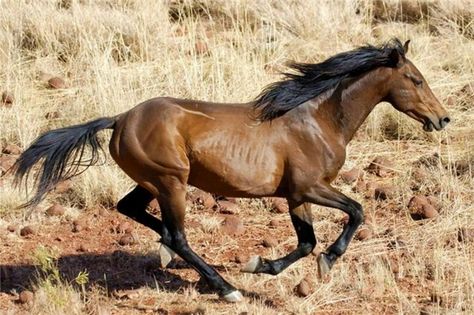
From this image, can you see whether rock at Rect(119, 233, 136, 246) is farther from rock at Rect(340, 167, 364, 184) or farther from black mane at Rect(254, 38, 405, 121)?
rock at Rect(340, 167, 364, 184)

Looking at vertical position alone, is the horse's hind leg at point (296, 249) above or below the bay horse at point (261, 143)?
below

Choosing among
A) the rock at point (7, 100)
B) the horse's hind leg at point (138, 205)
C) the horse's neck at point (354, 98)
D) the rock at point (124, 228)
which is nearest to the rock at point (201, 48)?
the rock at point (7, 100)

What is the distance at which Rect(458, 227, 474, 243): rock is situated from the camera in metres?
6.91

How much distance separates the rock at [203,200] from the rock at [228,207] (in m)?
0.06

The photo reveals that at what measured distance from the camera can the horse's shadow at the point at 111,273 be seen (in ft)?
21.0

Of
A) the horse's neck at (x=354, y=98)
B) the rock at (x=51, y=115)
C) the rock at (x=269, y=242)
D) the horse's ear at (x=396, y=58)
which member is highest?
the horse's ear at (x=396, y=58)

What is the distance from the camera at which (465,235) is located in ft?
22.8

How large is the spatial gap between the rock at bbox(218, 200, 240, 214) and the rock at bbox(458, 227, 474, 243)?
174 cm

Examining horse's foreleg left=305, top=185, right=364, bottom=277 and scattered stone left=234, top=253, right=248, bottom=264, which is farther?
scattered stone left=234, top=253, right=248, bottom=264

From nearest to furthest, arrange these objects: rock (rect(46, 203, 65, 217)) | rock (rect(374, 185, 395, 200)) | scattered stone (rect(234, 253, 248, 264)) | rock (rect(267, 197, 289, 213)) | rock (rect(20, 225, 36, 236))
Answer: scattered stone (rect(234, 253, 248, 264)) < rock (rect(20, 225, 36, 236)) < rock (rect(46, 203, 65, 217)) < rock (rect(267, 197, 289, 213)) < rock (rect(374, 185, 395, 200))

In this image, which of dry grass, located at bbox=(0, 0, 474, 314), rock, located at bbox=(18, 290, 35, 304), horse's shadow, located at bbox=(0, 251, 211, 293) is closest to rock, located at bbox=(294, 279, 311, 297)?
dry grass, located at bbox=(0, 0, 474, 314)

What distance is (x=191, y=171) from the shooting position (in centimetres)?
605

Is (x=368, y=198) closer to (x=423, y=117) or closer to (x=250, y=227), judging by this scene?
(x=250, y=227)

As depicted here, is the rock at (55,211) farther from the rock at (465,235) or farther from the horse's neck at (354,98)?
the rock at (465,235)
